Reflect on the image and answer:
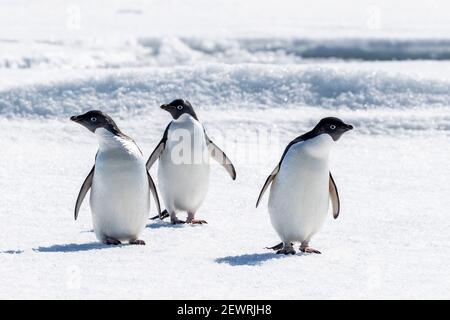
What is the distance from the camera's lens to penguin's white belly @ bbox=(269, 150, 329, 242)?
432 cm

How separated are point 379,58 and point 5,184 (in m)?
8.36

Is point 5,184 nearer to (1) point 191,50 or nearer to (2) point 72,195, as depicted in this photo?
(2) point 72,195

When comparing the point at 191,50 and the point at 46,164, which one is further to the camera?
the point at 191,50

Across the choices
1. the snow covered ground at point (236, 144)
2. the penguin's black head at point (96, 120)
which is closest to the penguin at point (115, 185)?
the penguin's black head at point (96, 120)

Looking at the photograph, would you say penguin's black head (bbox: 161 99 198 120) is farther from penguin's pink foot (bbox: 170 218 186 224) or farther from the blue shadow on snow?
the blue shadow on snow

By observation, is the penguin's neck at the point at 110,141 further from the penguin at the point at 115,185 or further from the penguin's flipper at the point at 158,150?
the penguin's flipper at the point at 158,150

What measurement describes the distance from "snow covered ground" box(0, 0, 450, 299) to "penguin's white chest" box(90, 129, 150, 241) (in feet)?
0.40

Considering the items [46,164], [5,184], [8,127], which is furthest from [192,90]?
[5,184]

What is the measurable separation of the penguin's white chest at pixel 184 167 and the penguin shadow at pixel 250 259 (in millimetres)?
990

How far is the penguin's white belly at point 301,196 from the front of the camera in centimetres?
432

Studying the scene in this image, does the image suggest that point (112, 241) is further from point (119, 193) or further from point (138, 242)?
point (119, 193)

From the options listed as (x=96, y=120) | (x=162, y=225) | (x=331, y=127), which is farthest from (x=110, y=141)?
(x=331, y=127)

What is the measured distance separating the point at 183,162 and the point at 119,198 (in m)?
0.77

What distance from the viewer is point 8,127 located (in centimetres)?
791
